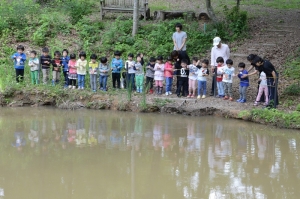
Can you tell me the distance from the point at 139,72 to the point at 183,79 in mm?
1166

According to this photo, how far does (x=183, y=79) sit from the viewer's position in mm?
13164

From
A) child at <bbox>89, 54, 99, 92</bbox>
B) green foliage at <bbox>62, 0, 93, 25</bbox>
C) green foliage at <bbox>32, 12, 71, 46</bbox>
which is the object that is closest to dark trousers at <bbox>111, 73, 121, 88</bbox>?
child at <bbox>89, 54, 99, 92</bbox>

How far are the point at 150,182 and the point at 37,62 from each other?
6928 mm

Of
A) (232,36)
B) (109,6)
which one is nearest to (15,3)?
(109,6)

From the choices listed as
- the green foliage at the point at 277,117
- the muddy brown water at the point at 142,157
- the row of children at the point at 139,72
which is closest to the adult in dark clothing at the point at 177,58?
the row of children at the point at 139,72

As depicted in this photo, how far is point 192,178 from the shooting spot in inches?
325

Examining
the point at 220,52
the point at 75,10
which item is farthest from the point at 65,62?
the point at 75,10

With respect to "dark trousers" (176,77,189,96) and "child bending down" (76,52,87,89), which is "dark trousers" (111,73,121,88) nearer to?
"child bending down" (76,52,87,89)

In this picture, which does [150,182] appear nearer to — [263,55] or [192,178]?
[192,178]

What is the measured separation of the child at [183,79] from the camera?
13.1 metres

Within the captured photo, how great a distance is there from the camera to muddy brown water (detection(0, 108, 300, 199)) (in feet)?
25.5

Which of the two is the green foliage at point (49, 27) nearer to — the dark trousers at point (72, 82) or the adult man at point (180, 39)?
the dark trousers at point (72, 82)

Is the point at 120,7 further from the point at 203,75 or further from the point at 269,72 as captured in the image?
the point at 269,72

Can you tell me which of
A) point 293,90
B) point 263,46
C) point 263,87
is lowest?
point 293,90
